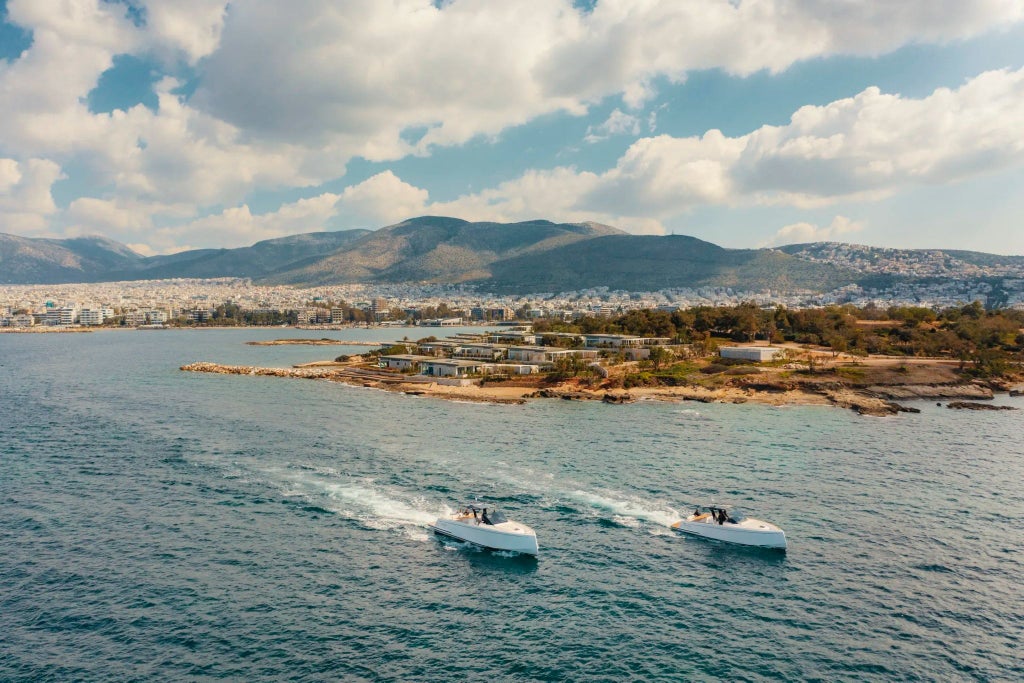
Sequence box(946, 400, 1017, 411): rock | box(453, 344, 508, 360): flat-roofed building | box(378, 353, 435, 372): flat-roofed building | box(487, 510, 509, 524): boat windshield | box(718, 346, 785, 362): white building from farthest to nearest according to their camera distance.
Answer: box(453, 344, 508, 360): flat-roofed building < box(378, 353, 435, 372): flat-roofed building < box(718, 346, 785, 362): white building < box(946, 400, 1017, 411): rock < box(487, 510, 509, 524): boat windshield

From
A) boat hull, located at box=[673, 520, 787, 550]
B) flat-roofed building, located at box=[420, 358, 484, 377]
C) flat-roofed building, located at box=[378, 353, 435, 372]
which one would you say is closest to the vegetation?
flat-roofed building, located at box=[420, 358, 484, 377]

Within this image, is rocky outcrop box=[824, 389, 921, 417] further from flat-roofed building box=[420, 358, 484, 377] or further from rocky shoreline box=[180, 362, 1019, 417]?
flat-roofed building box=[420, 358, 484, 377]

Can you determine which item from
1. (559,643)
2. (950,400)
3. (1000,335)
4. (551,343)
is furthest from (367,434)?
(1000,335)

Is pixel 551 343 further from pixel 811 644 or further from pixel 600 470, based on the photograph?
pixel 811 644

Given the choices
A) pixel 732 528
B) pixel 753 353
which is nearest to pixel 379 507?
pixel 732 528

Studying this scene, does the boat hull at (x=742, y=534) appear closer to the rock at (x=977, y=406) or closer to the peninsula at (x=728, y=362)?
the peninsula at (x=728, y=362)
